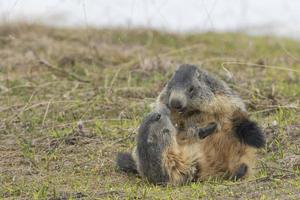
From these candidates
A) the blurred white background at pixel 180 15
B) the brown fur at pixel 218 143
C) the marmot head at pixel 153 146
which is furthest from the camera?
the blurred white background at pixel 180 15

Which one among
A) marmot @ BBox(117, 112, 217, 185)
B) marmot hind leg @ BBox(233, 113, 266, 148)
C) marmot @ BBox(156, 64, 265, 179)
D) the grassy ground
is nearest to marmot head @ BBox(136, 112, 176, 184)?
marmot @ BBox(117, 112, 217, 185)

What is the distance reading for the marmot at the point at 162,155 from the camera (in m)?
5.79

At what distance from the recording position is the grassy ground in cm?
580

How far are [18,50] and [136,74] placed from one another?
200 centimetres

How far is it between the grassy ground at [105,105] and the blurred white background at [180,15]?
1.51 feet

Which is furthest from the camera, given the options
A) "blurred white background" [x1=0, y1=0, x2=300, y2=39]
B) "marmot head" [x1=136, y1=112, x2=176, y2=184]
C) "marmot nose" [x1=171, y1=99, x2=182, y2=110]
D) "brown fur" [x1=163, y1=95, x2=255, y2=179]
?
"blurred white background" [x1=0, y1=0, x2=300, y2=39]

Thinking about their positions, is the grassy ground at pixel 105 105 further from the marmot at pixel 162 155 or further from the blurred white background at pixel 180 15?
the blurred white background at pixel 180 15

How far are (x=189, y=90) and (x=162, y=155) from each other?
749 mm

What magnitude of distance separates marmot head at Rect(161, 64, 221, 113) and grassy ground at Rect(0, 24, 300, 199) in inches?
24.5

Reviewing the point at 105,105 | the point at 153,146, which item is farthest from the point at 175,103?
the point at 105,105

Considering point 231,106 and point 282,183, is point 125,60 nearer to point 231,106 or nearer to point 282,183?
point 231,106

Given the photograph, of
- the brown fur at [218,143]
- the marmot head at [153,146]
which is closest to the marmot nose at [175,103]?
the brown fur at [218,143]

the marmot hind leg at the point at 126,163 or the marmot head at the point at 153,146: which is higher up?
the marmot head at the point at 153,146

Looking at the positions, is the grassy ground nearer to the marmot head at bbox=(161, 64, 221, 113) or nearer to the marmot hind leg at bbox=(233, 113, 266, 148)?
the marmot hind leg at bbox=(233, 113, 266, 148)
